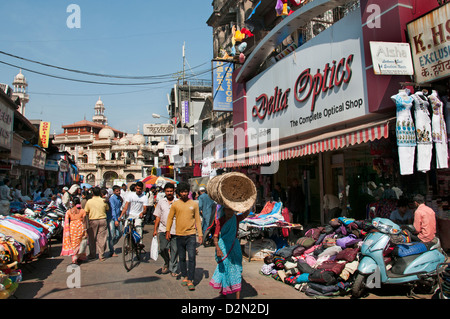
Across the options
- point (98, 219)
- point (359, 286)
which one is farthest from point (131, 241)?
point (359, 286)

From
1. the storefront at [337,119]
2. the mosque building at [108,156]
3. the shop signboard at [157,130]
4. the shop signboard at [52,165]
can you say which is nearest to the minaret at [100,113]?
the mosque building at [108,156]

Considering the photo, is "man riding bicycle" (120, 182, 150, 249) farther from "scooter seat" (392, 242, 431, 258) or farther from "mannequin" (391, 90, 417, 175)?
"mannequin" (391, 90, 417, 175)

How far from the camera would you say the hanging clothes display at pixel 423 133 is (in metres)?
5.89

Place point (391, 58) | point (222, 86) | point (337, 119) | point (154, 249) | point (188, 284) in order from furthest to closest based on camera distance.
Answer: point (222, 86)
point (337, 119)
point (154, 249)
point (391, 58)
point (188, 284)

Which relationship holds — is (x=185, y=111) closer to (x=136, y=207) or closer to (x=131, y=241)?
(x=136, y=207)

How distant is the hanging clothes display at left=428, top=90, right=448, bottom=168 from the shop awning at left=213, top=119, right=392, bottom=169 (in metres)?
0.77

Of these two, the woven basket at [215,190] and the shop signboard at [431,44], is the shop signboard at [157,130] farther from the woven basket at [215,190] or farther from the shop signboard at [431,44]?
the shop signboard at [431,44]

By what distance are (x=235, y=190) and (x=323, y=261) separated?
7.34ft

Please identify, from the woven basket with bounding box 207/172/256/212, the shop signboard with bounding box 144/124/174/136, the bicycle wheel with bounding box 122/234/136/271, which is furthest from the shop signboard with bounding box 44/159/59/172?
the woven basket with bounding box 207/172/256/212

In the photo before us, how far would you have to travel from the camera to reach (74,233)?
7.54 m

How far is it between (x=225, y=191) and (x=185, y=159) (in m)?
21.8

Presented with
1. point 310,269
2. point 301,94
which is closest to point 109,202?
point 310,269
